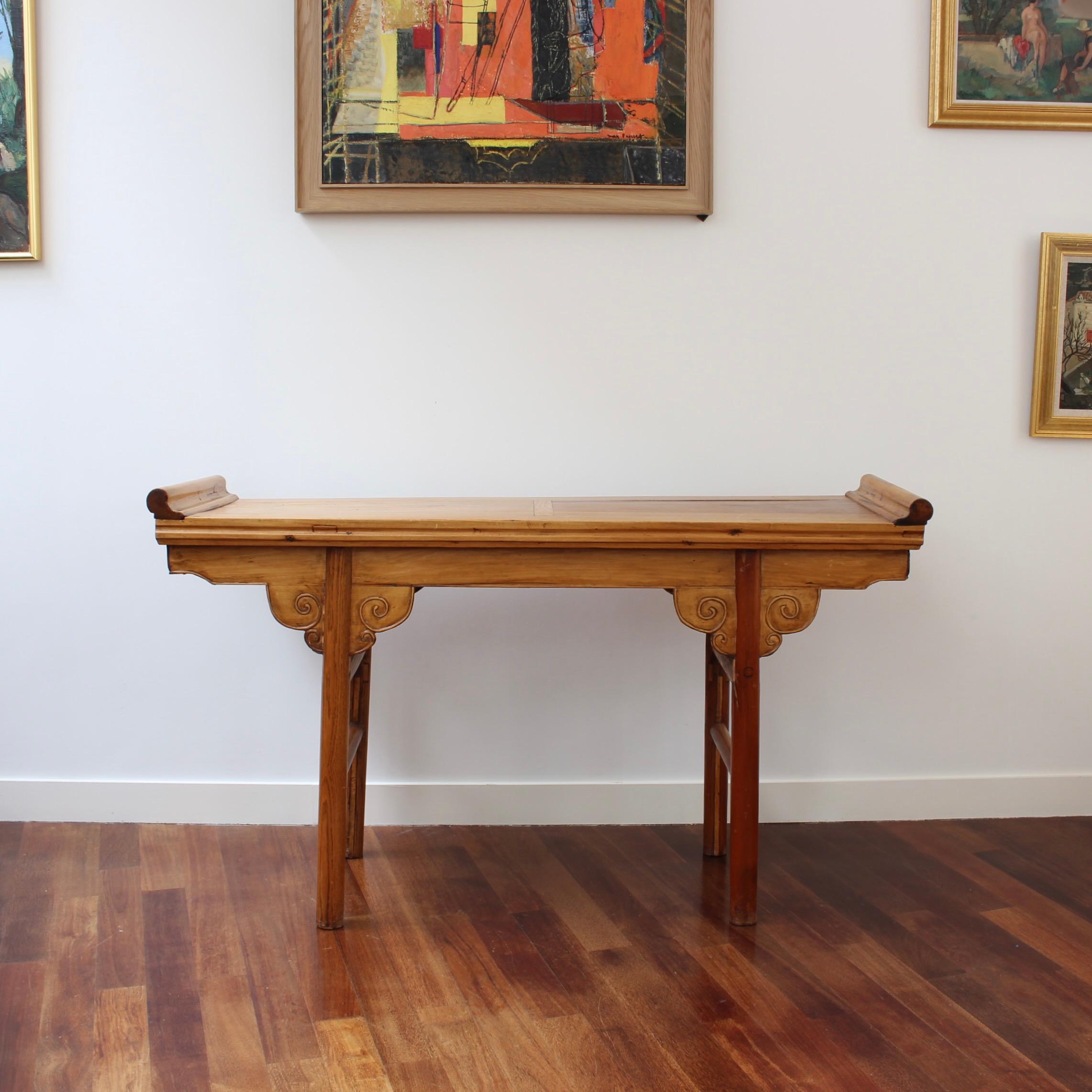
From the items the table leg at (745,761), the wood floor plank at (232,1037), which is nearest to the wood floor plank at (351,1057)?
the wood floor plank at (232,1037)

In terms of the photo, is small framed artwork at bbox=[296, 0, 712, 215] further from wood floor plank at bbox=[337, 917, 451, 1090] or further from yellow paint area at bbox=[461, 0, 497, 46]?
wood floor plank at bbox=[337, 917, 451, 1090]

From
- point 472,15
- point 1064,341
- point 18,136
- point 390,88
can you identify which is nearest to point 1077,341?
point 1064,341

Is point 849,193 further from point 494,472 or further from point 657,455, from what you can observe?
point 494,472

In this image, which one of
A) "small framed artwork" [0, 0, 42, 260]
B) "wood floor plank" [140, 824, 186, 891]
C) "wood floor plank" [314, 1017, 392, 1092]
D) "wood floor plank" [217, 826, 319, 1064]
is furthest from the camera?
"small framed artwork" [0, 0, 42, 260]

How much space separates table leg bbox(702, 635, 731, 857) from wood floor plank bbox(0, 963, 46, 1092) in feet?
5.70

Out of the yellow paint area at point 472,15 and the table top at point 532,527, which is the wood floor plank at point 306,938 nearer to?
the table top at point 532,527

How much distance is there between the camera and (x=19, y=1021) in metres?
2.09

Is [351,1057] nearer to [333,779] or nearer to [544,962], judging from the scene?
[544,962]

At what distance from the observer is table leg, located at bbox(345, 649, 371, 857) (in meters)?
2.86

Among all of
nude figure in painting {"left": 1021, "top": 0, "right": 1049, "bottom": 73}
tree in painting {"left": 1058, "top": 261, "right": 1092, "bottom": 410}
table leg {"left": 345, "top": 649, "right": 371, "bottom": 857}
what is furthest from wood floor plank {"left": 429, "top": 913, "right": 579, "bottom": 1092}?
nude figure in painting {"left": 1021, "top": 0, "right": 1049, "bottom": 73}

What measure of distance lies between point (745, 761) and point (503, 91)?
2.04 m

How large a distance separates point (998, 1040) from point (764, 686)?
53.0 inches

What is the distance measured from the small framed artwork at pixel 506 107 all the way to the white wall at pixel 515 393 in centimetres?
9

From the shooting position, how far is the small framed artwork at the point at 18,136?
9.86 ft
